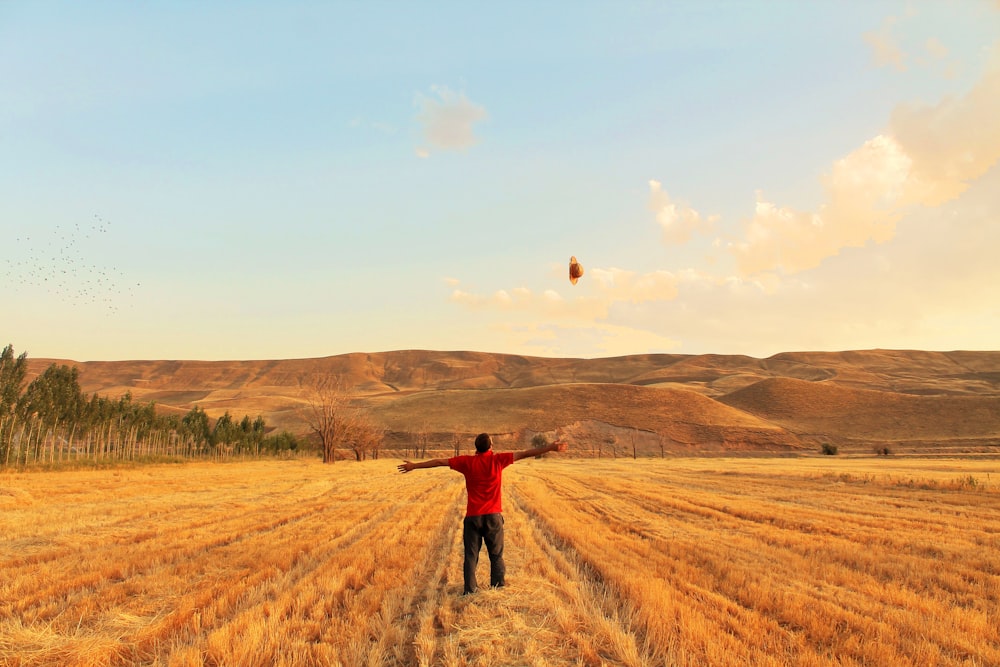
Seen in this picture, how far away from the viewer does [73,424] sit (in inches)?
2522

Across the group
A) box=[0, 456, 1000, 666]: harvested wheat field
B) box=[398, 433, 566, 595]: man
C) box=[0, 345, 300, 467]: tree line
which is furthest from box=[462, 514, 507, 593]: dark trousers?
box=[0, 345, 300, 467]: tree line

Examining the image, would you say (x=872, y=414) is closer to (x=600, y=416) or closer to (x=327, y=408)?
(x=600, y=416)

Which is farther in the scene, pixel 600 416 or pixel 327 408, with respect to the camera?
pixel 600 416

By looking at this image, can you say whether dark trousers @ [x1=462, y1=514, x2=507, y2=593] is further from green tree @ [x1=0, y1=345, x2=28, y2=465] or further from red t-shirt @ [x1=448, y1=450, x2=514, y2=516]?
green tree @ [x1=0, y1=345, x2=28, y2=465]

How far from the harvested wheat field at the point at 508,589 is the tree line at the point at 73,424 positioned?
42.4 metres

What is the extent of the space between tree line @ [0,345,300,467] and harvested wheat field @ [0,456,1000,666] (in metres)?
42.4

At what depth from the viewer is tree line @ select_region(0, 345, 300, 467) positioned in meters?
49.9

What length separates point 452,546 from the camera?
12.4 metres

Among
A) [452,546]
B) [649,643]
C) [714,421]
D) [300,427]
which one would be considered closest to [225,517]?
[452,546]

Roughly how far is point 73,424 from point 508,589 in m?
72.3

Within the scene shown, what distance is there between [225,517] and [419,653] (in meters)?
12.8

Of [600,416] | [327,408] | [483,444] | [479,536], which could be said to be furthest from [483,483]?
[600,416]

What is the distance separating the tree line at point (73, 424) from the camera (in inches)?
1965

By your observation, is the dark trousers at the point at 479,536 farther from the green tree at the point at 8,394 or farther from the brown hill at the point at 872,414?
the brown hill at the point at 872,414
